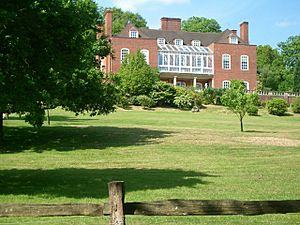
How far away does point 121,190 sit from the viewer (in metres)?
4.96

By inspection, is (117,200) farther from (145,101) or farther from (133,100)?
(133,100)

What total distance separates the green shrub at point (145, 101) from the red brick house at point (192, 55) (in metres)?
15.9

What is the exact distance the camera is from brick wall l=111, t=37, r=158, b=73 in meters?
62.3

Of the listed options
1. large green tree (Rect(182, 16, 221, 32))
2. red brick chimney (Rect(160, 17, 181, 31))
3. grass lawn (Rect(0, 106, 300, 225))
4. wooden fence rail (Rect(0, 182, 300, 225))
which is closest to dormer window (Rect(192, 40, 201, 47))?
red brick chimney (Rect(160, 17, 181, 31))

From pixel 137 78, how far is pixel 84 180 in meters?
35.7

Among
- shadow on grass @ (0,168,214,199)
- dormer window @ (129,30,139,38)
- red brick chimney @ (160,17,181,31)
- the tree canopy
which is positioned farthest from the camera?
the tree canopy

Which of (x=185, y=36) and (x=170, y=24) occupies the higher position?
(x=170, y=24)

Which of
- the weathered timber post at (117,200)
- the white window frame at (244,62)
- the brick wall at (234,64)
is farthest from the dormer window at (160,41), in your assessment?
the weathered timber post at (117,200)

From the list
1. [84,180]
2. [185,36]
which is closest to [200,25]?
[185,36]

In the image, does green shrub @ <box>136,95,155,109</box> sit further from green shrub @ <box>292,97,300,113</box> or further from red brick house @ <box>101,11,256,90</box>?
green shrub @ <box>292,97,300,113</box>

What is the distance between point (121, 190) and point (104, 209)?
1.16 ft

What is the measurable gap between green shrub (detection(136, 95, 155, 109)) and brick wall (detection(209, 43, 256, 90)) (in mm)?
20934

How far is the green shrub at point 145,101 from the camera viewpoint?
47375 mm

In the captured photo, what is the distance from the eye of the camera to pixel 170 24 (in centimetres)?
7244
